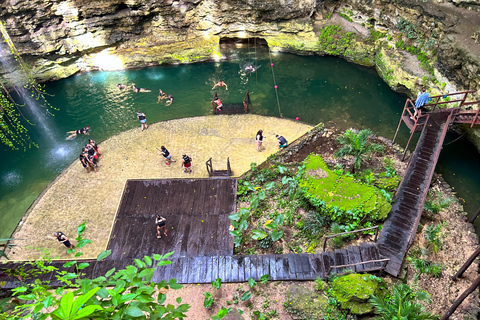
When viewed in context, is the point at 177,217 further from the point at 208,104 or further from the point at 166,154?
the point at 208,104

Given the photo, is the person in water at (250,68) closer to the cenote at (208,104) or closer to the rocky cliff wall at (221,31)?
the cenote at (208,104)

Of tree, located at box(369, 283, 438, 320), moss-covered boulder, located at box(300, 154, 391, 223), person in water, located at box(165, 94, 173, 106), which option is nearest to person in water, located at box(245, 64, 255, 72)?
person in water, located at box(165, 94, 173, 106)

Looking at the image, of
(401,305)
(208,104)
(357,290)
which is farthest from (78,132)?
(401,305)

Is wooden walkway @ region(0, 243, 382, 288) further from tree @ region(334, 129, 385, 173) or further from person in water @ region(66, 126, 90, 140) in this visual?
person in water @ region(66, 126, 90, 140)

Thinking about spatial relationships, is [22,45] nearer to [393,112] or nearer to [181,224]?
[181,224]

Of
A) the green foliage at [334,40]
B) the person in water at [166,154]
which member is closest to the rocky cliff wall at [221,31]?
the green foliage at [334,40]

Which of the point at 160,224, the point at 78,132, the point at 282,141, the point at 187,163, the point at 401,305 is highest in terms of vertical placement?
the point at 401,305

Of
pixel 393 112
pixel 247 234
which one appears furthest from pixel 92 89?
pixel 393 112

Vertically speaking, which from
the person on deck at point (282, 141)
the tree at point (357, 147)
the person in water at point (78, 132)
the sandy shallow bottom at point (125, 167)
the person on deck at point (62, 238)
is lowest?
the person in water at point (78, 132)
